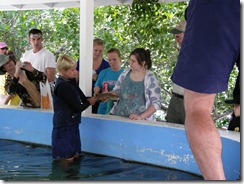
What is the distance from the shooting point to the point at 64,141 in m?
5.34

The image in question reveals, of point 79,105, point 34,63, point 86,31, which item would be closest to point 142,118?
point 79,105

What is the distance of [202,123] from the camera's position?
2143 millimetres

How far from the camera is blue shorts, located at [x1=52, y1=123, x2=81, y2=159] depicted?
17.5 ft

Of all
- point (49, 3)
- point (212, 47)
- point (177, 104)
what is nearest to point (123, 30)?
Result: point (49, 3)

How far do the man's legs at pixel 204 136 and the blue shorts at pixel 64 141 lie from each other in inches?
128

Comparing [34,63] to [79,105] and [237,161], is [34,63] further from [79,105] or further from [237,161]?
[237,161]

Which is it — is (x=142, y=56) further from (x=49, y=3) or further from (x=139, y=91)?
(x=49, y=3)

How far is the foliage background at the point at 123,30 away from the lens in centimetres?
804

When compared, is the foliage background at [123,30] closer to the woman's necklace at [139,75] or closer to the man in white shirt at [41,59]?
the man in white shirt at [41,59]

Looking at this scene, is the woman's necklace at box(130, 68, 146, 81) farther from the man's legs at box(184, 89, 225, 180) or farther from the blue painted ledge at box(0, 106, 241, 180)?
the man's legs at box(184, 89, 225, 180)

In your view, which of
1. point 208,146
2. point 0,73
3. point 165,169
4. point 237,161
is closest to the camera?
point 208,146

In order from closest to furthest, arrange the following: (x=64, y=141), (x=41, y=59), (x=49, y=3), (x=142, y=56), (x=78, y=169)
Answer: (x=78, y=169) → (x=64, y=141) → (x=142, y=56) → (x=41, y=59) → (x=49, y=3)

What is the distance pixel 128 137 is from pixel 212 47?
332cm

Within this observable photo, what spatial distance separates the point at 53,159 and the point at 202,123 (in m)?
3.50
